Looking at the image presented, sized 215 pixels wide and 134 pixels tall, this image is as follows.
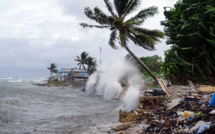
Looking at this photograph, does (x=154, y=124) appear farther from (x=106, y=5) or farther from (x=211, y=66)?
(x=106, y=5)

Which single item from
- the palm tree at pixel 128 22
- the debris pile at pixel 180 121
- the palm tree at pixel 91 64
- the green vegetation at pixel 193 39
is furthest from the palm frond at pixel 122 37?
the palm tree at pixel 91 64

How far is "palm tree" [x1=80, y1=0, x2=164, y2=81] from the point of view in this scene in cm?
1521

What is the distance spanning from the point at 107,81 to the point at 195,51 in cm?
3704

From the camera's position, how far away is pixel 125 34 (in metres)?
15.4

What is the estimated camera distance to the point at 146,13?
15.6 meters

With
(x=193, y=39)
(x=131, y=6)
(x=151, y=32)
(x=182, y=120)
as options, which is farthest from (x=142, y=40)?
(x=193, y=39)

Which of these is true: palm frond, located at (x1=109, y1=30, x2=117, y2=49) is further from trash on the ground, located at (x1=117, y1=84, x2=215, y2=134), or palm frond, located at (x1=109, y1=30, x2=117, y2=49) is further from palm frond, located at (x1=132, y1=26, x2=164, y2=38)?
trash on the ground, located at (x1=117, y1=84, x2=215, y2=134)

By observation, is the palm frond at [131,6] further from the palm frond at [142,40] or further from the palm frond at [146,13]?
the palm frond at [142,40]

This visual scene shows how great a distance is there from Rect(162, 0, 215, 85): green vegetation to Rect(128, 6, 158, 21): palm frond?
1055 cm

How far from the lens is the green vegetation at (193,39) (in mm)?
4020

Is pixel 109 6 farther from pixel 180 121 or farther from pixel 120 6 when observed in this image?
pixel 180 121

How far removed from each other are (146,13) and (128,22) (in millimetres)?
1476

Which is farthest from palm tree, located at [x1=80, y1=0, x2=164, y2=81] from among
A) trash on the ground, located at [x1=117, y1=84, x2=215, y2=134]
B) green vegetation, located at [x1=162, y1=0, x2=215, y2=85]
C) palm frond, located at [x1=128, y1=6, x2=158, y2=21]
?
green vegetation, located at [x1=162, y1=0, x2=215, y2=85]

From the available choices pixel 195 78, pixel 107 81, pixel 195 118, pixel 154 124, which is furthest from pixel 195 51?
pixel 107 81
